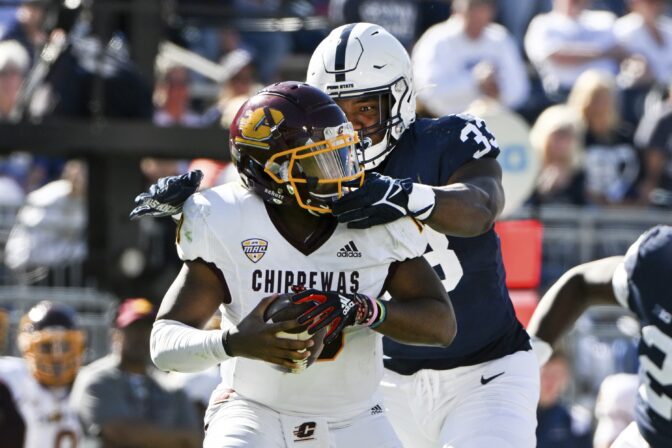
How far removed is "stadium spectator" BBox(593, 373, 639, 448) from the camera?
725 centimetres

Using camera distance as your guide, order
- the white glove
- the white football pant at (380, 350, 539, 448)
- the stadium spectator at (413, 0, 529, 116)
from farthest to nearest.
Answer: the stadium spectator at (413, 0, 529, 116) → the white glove → the white football pant at (380, 350, 539, 448)

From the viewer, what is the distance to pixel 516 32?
36.6ft

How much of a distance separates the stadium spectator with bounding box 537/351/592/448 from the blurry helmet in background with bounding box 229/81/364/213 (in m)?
4.00

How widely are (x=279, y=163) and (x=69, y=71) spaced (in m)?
4.24

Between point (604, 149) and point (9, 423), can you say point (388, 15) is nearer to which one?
point (604, 149)

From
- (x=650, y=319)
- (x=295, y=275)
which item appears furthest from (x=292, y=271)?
(x=650, y=319)

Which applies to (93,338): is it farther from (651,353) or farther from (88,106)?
(651,353)

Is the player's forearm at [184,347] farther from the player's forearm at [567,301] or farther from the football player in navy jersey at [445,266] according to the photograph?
the player's forearm at [567,301]

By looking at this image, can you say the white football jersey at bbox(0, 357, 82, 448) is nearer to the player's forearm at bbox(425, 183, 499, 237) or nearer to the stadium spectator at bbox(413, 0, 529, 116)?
the stadium spectator at bbox(413, 0, 529, 116)

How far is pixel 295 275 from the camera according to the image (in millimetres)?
3795

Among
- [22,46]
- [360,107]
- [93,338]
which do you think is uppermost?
[360,107]

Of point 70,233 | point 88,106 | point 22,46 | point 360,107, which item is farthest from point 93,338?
point 360,107

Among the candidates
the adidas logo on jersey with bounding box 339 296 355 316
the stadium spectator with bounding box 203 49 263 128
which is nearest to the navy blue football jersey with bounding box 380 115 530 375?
the adidas logo on jersey with bounding box 339 296 355 316

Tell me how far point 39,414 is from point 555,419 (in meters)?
2.76
